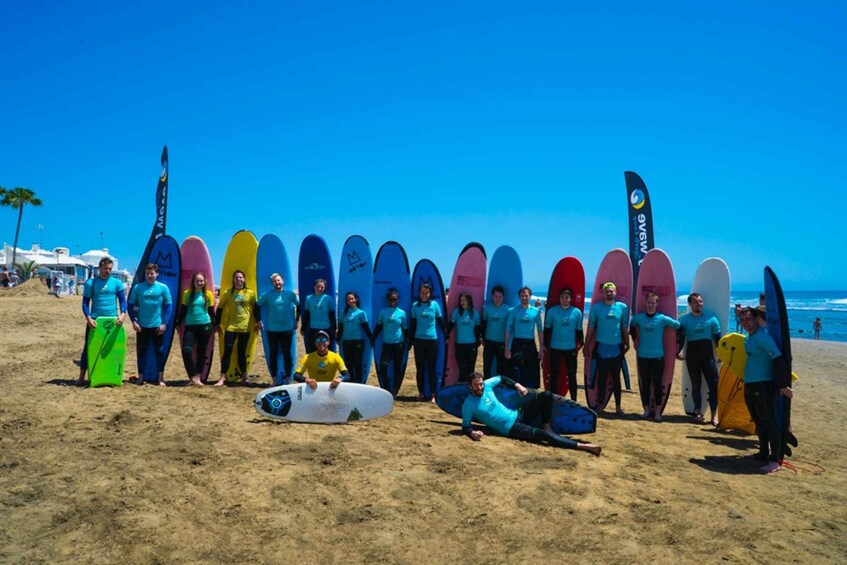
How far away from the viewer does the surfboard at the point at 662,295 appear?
6.42 metres

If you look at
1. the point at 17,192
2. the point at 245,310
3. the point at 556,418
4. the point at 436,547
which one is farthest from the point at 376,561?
the point at 17,192

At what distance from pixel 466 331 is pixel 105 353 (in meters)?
3.87

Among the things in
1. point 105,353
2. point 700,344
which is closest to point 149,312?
point 105,353

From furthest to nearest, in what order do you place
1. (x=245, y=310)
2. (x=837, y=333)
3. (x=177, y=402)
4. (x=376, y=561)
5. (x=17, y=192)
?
(x=17, y=192) → (x=837, y=333) → (x=245, y=310) → (x=177, y=402) → (x=376, y=561)

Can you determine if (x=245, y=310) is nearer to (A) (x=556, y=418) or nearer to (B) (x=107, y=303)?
(B) (x=107, y=303)

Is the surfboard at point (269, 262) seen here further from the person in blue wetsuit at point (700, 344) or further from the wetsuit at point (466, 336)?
the person in blue wetsuit at point (700, 344)

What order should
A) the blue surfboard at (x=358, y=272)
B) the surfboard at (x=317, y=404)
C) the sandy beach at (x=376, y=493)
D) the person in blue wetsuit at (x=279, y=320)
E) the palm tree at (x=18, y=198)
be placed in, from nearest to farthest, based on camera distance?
the sandy beach at (x=376, y=493), the surfboard at (x=317, y=404), the person in blue wetsuit at (x=279, y=320), the blue surfboard at (x=358, y=272), the palm tree at (x=18, y=198)

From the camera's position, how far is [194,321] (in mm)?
6656

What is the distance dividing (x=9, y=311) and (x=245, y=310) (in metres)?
11.2

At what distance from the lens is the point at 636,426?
5.81m

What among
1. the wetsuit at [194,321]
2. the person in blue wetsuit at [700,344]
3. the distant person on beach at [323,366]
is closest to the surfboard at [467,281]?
the distant person on beach at [323,366]

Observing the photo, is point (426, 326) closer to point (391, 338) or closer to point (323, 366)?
point (391, 338)

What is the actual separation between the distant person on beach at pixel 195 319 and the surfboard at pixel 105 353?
67 centimetres

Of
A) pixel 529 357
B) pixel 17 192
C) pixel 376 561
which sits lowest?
pixel 376 561
